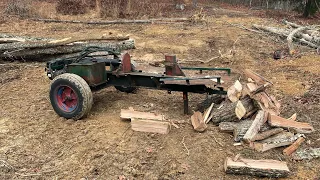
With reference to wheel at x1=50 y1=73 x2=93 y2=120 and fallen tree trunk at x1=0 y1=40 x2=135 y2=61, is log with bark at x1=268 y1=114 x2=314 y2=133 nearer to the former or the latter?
wheel at x1=50 y1=73 x2=93 y2=120

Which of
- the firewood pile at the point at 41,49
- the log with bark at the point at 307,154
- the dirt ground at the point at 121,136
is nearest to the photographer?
the dirt ground at the point at 121,136

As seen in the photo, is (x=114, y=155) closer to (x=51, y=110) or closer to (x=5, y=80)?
(x=51, y=110)

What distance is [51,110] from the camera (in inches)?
263

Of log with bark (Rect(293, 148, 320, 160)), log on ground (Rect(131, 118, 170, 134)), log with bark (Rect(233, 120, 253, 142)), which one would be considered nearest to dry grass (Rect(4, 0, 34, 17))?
log on ground (Rect(131, 118, 170, 134))

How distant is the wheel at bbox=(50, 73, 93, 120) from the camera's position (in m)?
5.88

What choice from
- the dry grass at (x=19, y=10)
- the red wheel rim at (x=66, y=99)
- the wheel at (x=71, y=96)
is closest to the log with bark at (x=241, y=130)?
the wheel at (x=71, y=96)

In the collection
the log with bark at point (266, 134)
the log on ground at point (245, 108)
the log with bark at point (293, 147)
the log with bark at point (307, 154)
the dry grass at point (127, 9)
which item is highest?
the dry grass at point (127, 9)

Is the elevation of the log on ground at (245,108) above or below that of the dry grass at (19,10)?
below

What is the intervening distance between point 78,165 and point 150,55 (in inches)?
264

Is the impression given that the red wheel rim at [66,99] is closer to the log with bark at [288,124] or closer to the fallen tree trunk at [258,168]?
the fallen tree trunk at [258,168]

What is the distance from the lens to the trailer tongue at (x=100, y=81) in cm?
584

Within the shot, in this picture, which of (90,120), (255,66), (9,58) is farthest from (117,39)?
(90,120)

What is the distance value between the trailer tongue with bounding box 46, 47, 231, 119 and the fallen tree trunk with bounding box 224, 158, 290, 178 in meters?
1.58

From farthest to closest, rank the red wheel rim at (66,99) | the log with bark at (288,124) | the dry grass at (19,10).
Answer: the dry grass at (19,10) → the red wheel rim at (66,99) → the log with bark at (288,124)
